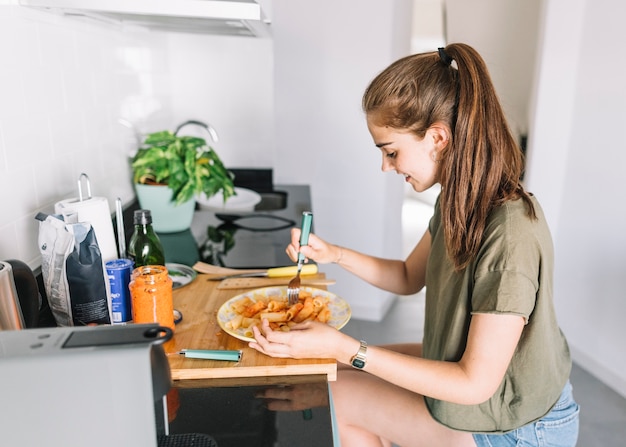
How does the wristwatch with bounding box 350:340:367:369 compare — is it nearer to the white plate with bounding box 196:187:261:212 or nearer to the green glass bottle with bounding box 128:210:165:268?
the green glass bottle with bounding box 128:210:165:268

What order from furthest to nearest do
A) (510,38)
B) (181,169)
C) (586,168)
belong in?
(510,38) → (586,168) → (181,169)

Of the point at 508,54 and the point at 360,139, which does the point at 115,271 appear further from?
the point at 508,54

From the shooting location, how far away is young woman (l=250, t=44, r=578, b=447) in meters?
0.92

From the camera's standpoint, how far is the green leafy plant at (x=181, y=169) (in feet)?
5.19

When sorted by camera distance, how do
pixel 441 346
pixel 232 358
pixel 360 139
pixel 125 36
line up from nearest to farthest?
pixel 232 358 → pixel 441 346 → pixel 125 36 → pixel 360 139

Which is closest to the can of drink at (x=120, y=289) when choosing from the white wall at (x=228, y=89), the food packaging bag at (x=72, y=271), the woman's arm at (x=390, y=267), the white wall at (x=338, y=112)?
the food packaging bag at (x=72, y=271)

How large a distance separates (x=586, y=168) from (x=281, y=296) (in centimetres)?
172

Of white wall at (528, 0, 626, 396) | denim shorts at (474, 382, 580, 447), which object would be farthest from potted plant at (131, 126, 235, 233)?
white wall at (528, 0, 626, 396)

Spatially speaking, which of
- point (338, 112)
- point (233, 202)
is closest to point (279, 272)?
point (233, 202)

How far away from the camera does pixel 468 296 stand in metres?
1.01

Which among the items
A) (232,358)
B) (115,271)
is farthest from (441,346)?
(115,271)

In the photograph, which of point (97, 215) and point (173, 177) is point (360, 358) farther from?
point (173, 177)

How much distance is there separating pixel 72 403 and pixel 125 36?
1502mm

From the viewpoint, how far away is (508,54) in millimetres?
3156
